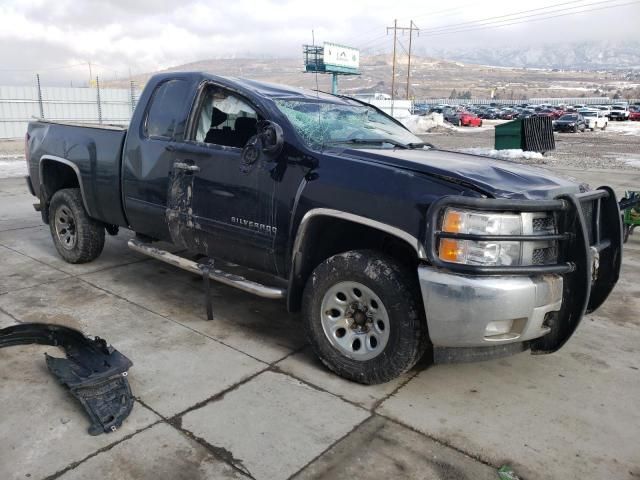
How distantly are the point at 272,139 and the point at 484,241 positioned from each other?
149cm

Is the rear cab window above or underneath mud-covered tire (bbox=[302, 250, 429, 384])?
above

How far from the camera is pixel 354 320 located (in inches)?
133

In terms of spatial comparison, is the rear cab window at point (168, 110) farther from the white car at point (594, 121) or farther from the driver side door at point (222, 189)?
the white car at point (594, 121)

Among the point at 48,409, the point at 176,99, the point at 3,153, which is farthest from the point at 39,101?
the point at 48,409

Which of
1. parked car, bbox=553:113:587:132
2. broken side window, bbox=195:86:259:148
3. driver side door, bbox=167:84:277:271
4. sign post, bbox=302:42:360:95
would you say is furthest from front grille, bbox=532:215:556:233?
sign post, bbox=302:42:360:95

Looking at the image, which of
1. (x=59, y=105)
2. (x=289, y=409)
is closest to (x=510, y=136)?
(x=289, y=409)

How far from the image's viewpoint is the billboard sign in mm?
54875

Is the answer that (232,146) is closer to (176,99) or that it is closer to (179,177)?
(179,177)

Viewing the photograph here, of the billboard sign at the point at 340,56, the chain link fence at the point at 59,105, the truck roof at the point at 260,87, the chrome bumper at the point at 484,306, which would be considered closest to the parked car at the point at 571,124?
the billboard sign at the point at 340,56

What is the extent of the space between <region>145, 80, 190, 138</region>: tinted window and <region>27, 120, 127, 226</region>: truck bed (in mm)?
376

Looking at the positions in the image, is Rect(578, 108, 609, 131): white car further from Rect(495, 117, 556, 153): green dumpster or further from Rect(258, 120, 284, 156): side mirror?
Rect(258, 120, 284, 156): side mirror

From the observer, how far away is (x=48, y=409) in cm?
306

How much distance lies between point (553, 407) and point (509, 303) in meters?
0.84

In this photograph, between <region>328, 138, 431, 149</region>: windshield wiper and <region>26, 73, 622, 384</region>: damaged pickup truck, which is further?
<region>328, 138, 431, 149</region>: windshield wiper
